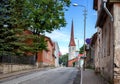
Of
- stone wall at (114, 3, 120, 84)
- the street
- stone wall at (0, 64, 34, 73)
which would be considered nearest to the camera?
stone wall at (114, 3, 120, 84)

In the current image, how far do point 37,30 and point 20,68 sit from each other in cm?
1449

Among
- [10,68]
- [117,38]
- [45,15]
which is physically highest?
[45,15]

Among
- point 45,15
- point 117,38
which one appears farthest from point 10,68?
point 117,38

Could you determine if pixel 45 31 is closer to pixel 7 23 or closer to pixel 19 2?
pixel 19 2

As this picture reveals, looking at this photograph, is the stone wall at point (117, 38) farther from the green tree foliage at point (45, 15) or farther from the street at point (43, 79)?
the green tree foliage at point (45, 15)

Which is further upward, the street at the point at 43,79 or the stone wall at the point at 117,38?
the stone wall at the point at 117,38

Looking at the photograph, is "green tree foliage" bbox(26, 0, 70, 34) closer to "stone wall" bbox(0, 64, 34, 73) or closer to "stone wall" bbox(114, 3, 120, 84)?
"stone wall" bbox(0, 64, 34, 73)

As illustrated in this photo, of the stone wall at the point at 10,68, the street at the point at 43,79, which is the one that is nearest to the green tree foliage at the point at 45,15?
the stone wall at the point at 10,68

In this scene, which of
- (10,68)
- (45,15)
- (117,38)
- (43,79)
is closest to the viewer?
(117,38)

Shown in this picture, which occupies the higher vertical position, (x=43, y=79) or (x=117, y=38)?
(x=117, y=38)

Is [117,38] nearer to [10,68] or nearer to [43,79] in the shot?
[43,79]

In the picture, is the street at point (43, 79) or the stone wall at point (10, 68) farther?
the stone wall at point (10, 68)

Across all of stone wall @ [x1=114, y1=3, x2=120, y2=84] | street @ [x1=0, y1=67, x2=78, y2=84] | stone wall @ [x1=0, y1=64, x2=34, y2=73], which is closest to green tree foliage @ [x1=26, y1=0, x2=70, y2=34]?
stone wall @ [x1=0, y1=64, x2=34, y2=73]

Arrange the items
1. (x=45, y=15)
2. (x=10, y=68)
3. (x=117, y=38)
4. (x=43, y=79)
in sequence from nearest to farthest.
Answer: (x=117, y=38)
(x=43, y=79)
(x=10, y=68)
(x=45, y=15)
